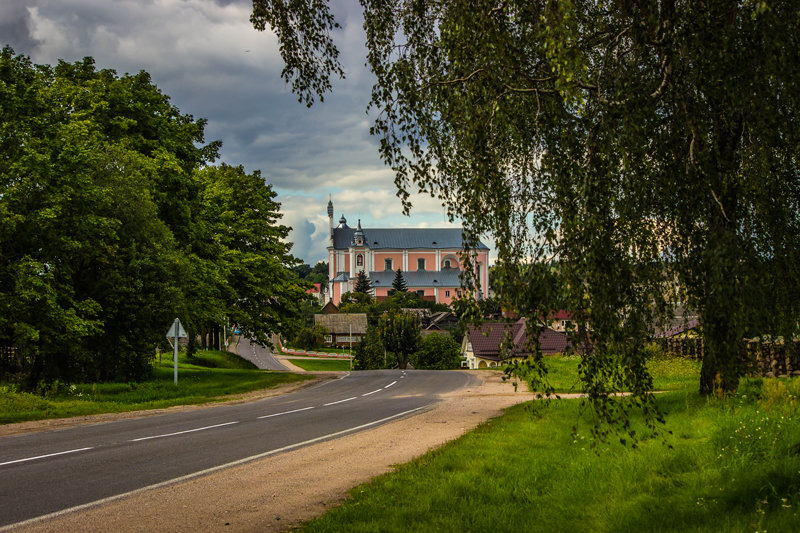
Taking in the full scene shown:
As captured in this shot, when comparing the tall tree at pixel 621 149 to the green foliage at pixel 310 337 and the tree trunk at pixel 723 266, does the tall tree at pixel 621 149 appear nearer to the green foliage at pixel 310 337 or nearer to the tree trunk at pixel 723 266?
the tree trunk at pixel 723 266

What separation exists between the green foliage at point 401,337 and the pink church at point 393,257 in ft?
255

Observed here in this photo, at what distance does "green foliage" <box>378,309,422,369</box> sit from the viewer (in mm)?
60969

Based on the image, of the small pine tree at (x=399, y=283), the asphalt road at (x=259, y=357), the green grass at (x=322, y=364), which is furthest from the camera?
the small pine tree at (x=399, y=283)

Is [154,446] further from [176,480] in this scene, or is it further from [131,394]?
[131,394]


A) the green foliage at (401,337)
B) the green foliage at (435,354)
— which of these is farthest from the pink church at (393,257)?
the green foliage at (435,354)

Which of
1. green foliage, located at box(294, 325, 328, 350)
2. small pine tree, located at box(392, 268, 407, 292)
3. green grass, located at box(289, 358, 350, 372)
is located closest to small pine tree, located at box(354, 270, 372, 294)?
small pine tree, located at box(392, 268, 407, 292)

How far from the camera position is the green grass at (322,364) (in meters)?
58.8

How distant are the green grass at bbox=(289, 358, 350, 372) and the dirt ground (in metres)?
45.9

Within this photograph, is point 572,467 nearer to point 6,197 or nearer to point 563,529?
point 563,529

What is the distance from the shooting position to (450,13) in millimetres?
5223

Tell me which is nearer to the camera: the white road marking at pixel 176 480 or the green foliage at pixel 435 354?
the white road marking at pixel 176 480

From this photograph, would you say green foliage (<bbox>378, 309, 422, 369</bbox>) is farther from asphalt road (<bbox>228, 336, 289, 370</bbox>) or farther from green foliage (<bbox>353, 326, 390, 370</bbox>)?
asphalt road (<bbox>228, 336, 289, 370</bbox>)

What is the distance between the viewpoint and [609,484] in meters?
7.77

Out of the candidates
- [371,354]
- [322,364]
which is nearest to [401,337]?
[371,354]
